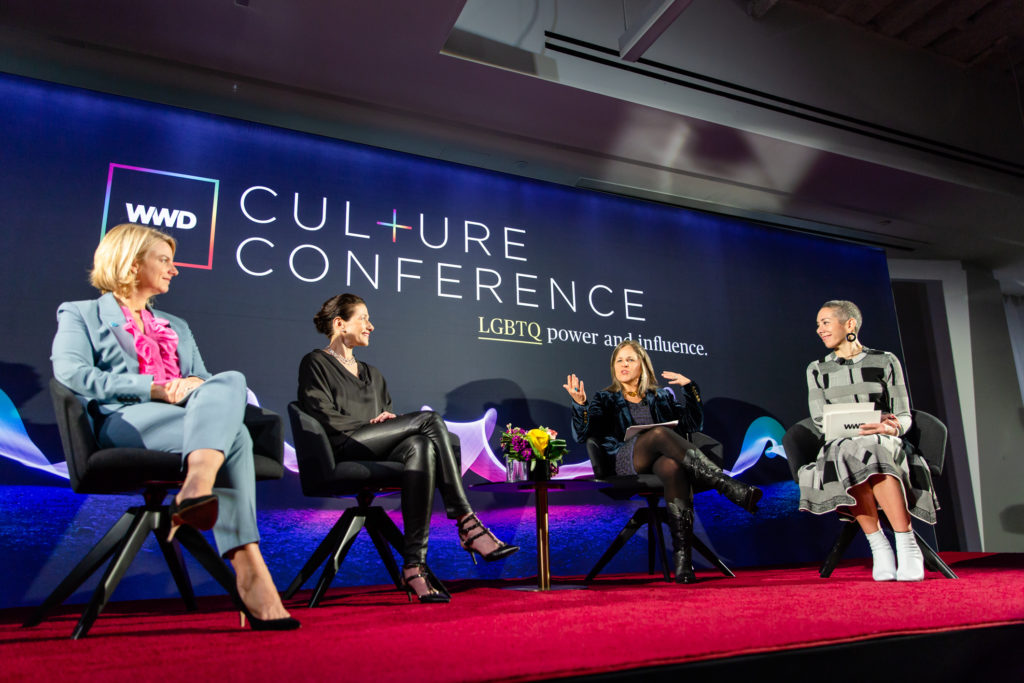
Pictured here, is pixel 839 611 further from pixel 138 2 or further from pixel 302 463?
pixel 138 2

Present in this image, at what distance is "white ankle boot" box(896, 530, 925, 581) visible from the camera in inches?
118

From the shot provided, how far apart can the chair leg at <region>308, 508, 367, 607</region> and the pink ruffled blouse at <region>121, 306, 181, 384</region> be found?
2.99 ft

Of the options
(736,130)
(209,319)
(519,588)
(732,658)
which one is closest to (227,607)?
(519,588)

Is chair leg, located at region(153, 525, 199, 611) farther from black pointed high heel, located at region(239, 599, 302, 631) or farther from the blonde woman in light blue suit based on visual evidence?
black pointed high heel, located at region(239, 599, 302, 631)

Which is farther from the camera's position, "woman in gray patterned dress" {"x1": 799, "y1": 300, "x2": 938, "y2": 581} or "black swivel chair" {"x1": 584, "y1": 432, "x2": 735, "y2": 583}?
"black swivel chair" {"x1": 584, "y1": 432, "x2": 735, "y2": 583}

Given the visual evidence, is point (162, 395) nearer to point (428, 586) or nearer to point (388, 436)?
point (388, 436)

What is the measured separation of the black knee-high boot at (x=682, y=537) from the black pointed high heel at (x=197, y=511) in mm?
2232

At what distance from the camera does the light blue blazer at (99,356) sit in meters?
2.22

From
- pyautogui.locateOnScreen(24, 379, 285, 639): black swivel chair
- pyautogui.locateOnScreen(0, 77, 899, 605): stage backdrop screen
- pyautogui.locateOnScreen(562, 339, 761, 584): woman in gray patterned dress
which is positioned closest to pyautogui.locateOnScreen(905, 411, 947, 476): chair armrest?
pyautogui.locateOnScreen(562, 339, 761, 584): woman in gray patterned dress

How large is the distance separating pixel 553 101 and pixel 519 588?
9.28ft

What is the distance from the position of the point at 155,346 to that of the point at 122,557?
748 mm

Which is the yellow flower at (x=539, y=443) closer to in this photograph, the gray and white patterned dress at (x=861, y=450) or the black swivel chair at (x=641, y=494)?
the black swivel chair at (x=641, y=494)

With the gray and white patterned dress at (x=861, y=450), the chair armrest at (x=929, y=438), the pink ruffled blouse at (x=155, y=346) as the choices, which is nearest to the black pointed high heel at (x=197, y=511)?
the pink ruffled blouse at (x=155, y=346)

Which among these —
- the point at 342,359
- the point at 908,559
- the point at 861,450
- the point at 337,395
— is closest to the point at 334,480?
the point at 337,395
